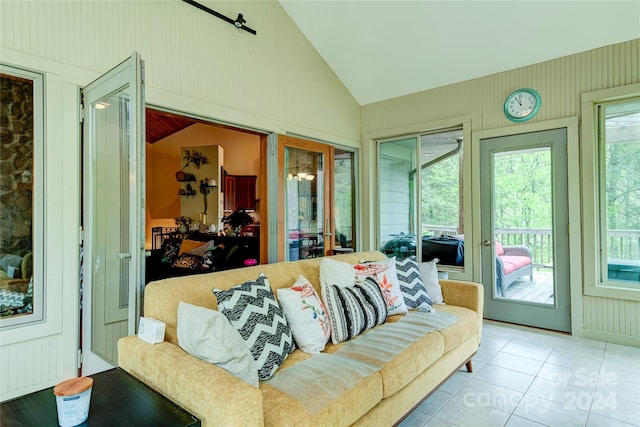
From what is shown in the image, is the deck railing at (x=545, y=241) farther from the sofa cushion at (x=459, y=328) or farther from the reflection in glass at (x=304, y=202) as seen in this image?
the reflection in glass at (x=304, y=202)

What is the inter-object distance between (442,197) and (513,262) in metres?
1.84

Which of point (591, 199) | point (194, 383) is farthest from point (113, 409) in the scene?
point (591, 199)

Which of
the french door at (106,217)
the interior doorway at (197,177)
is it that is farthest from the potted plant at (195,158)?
the french door at (106,217)

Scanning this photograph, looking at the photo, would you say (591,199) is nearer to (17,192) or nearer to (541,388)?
(541,388)

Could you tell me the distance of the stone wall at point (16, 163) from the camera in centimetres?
226

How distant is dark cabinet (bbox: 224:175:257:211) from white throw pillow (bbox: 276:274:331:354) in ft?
19.5

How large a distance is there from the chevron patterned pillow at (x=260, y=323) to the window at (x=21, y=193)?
1.43 meters

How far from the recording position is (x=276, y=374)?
1.73 metres

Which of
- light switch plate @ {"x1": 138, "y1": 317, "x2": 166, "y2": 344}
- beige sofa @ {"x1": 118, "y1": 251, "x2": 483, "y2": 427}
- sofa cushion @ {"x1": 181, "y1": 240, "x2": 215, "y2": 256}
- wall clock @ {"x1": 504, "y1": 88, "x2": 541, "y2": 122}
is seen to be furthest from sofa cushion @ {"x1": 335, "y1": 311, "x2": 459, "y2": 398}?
sofa cushion @ {"x1": 181, "y1": 240, "x2": 215, "y2": 256}

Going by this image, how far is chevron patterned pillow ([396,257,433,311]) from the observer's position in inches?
114

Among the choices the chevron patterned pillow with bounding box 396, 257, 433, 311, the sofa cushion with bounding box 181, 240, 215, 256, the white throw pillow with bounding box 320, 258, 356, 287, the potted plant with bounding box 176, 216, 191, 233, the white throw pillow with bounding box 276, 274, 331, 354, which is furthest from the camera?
the potted plant with bounding box 176, 216, 191, 233

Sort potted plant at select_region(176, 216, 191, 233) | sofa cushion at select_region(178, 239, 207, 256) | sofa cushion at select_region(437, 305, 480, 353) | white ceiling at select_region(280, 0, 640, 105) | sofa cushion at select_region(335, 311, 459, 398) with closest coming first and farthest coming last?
sofa cushion at select_region(335, 311, 459, 398)
sofa cushion at select_region(437, 305, 480, 353)
white ceiling at select_region(280, 0, 640, 105)
sofa cushion at select_region(178, 239, 207, 256)
potted plant at select_region(176, 216, 191, 233)

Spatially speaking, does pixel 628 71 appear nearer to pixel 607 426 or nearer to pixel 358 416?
pixel 607 426

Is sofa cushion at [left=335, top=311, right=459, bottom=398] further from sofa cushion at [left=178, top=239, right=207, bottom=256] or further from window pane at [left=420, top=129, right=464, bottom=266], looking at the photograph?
sofa cushion at [left=178, top=239, right=207, bottom=256]
